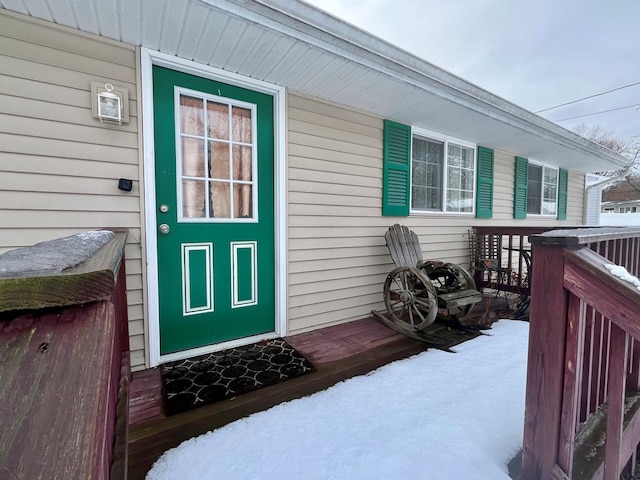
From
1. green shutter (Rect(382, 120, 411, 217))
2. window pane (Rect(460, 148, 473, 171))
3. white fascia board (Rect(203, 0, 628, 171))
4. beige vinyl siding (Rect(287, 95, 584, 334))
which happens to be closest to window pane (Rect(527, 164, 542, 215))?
window pane (Rect(460, 148, 473, 171))

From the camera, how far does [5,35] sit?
5.64 ft

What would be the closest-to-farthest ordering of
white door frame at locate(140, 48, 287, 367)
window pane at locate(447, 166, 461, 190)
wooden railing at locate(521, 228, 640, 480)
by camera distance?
wooden railing at locate(521, 228, 640, 480) → white door frame at locate(140, 48, 287, 367) → window pane at locate(447, 166, 461, 190)

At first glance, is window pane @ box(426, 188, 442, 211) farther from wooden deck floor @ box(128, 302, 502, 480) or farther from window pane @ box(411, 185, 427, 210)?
wooden deck floor @ box(128, 302, 502, 480)

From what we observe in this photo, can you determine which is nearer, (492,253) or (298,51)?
(298,51)

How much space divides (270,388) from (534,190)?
19.7 feet

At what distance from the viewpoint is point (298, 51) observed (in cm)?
218

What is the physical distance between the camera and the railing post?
42.3 inches

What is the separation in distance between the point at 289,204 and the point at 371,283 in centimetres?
136

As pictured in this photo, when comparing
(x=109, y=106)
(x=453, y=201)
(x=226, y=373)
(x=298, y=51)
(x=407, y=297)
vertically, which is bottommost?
(x=226, y=373)

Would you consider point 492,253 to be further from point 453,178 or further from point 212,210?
point 212,210

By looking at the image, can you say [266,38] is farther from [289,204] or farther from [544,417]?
[544,417]

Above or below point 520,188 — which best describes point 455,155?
above

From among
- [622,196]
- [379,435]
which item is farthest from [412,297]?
[622,196]

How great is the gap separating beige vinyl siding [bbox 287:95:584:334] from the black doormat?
49 cm
